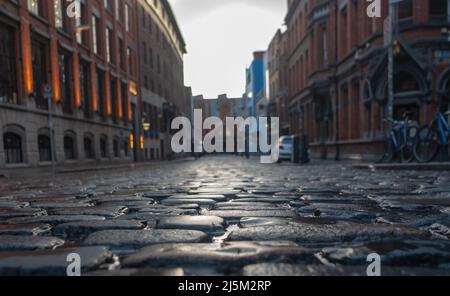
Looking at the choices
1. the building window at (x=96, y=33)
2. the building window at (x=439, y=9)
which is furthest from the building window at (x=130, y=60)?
the building window at (x=439, y=9)

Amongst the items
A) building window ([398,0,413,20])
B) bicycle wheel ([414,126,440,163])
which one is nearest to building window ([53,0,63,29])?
building window ([398,0,413,20])

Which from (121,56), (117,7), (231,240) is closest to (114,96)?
(121,56)

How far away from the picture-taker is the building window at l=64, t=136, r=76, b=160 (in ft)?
60.0

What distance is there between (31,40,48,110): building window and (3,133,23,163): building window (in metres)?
2.15

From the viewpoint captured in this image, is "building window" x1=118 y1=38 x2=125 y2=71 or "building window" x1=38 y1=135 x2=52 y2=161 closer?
"building window" x1=38 y1=135 x2=52 y2=161

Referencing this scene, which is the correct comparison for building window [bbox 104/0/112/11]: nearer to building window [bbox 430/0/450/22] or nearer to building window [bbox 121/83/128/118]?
building window [bbox 121/83/128/118]

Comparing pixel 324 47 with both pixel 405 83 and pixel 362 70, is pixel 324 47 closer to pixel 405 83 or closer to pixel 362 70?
pixel 362 70

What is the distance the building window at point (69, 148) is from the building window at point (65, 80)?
57.5 inches

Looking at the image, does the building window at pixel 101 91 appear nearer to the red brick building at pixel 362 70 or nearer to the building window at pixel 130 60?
the building window at pixel 130 60

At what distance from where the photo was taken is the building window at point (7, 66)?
13.5 metres

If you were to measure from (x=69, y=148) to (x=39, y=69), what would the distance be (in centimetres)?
430

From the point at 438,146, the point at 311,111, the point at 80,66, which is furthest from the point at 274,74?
the point at 438,146
